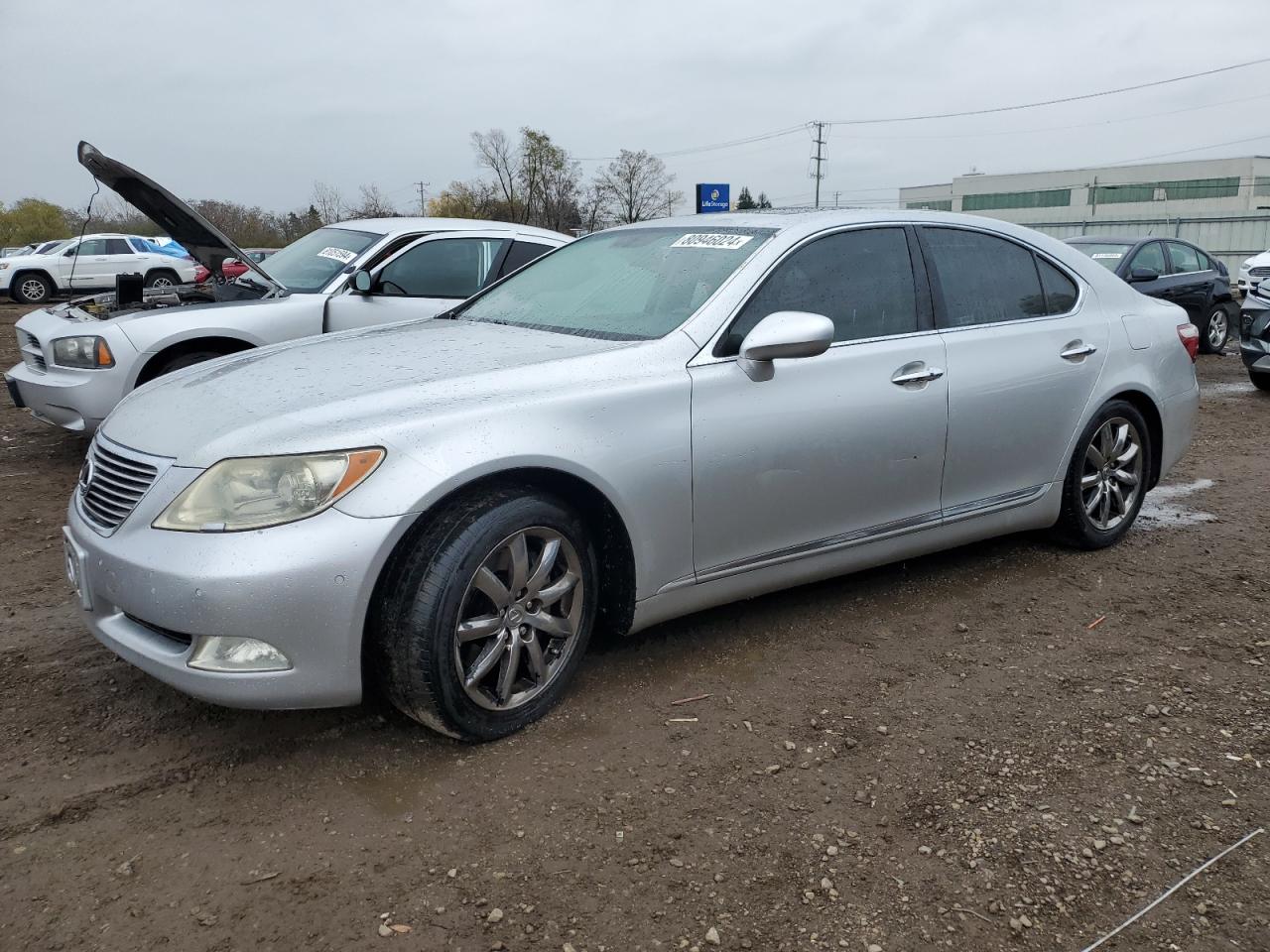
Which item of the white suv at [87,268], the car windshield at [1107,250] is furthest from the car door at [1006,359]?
the white suv at [87,268]

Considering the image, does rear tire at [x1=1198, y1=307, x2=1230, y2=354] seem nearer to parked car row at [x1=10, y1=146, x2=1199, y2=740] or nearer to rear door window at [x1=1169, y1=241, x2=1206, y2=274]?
rear door window at [x1=1169, y1=241, x2=1206, y2=274]

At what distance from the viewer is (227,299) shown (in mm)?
6352

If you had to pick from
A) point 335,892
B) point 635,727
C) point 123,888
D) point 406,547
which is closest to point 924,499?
point 635,727

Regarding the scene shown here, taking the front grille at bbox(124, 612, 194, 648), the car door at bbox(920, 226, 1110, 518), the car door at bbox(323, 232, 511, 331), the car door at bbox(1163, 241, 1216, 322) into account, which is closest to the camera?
the front grille at bbox(124, 612, 194, 648)

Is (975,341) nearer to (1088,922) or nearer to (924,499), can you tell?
(924,499)

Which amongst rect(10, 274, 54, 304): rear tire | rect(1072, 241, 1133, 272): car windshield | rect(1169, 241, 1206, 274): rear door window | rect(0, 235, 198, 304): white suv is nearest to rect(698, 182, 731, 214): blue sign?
rect(1072, 241, 1133, 272): car windshield

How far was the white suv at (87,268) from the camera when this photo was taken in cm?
2270

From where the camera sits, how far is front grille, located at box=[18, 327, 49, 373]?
6199 millimetres

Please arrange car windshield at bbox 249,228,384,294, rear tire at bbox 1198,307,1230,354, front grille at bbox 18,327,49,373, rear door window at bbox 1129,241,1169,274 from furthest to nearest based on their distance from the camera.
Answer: rear tire at bbox 1198,307,1230,354
rear door window at bbox 1129,241,1169,274
car windshield at bbox 249,228,384,294
front grille at bbox 18,327,49,373

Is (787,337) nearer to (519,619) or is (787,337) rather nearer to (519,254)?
(519,619)

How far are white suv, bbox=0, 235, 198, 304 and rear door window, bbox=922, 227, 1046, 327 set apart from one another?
21.9 metres

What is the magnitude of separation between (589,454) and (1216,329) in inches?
516

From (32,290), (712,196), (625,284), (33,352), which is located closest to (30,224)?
(32,290)

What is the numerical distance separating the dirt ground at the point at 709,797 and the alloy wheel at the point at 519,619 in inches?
6.9
